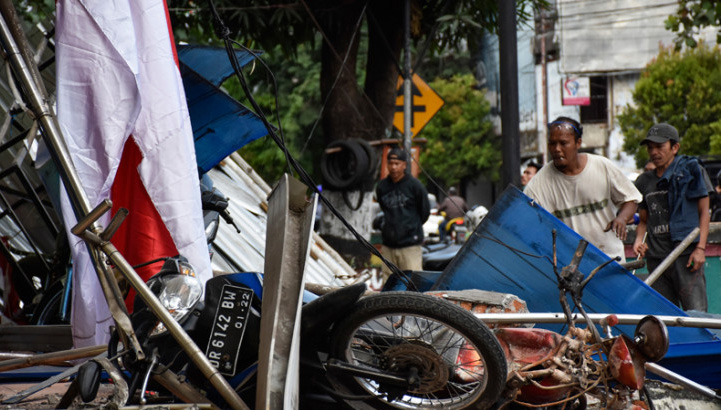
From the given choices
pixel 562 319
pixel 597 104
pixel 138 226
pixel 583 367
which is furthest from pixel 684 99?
pixel 583 367

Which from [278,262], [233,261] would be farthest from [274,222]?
[233,261]

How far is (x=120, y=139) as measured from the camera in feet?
15.4

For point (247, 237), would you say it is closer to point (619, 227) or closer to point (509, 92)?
point (509, 92)

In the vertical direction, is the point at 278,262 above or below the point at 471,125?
above

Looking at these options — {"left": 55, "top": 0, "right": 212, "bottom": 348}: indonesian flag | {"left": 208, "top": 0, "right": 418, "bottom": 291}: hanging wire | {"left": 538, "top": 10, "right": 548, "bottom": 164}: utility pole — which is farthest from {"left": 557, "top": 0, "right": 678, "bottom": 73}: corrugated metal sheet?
{"left": 55, "top": 0, "right": 212, "bottom": 348}: indonesian flag

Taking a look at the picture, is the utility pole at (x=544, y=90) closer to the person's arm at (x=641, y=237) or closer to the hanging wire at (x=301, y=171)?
the person's arm at (x=641, y=237)

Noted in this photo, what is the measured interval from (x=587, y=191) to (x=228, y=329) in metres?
2.71

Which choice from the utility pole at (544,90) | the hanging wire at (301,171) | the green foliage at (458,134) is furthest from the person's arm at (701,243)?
the utility pole at (544,90)

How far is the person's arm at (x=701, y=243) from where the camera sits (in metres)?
5.91

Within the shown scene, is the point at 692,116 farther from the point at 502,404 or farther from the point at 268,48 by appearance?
the point at 502,404

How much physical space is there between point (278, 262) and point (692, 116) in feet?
106

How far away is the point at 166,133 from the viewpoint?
4.79 m

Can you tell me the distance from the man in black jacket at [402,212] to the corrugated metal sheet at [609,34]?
3063 cm

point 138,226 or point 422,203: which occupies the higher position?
point 138,226
